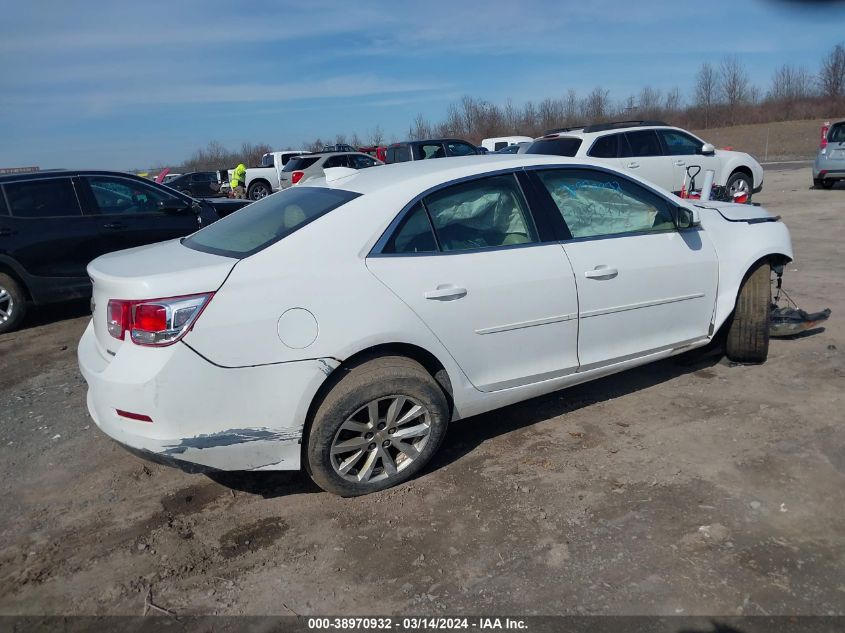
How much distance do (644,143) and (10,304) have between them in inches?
413

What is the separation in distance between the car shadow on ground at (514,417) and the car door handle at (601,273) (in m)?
0.99

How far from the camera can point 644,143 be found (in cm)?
1201

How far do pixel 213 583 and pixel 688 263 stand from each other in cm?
336

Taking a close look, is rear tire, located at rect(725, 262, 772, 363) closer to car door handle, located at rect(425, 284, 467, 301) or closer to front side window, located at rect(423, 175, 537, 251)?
front side window, located at rect(423, 175, 537, 251)

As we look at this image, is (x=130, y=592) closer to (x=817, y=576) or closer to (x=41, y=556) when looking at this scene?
(x=41, y=556)

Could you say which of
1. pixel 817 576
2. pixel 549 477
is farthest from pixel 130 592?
pixel 817 576

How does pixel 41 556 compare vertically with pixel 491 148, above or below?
below

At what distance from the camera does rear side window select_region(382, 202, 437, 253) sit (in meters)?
3.34

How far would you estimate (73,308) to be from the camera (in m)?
8.10

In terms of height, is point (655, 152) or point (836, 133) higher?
point (836, 133)

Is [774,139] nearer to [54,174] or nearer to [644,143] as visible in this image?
[644,143]

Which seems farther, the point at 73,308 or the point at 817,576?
the point at 73,308

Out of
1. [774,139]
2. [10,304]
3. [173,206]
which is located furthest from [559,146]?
[774,139]

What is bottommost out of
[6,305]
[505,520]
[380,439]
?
[505,520]
